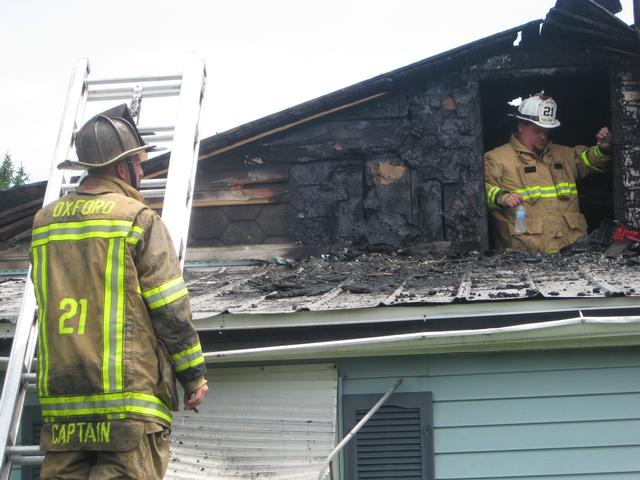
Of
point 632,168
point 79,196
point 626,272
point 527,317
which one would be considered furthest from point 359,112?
point 79,196

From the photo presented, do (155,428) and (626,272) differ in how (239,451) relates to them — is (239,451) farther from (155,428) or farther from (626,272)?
(626,272)

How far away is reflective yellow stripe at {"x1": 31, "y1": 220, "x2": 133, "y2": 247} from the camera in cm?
336

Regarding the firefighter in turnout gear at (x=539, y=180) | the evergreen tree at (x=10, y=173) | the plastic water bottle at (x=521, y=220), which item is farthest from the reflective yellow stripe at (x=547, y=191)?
the evergreen tree at (x=10, y=173)

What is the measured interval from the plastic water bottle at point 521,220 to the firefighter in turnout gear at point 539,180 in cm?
3

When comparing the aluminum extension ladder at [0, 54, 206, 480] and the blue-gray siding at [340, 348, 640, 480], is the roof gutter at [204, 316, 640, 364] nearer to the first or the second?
the blue-gray siding at [340, 348, 640, 480]

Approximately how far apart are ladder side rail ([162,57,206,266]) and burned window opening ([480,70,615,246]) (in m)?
4.36

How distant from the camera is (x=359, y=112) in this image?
747 cm

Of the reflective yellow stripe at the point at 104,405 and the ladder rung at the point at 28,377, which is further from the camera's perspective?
the ladder rung at the point at 28,377

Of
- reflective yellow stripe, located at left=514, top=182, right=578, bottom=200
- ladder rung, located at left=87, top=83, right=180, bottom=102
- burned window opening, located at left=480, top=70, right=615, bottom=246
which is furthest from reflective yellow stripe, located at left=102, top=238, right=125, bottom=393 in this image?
burned window opening, located at left=480, top=70, right=615, bottom=246

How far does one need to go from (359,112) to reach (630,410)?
11.3 ft

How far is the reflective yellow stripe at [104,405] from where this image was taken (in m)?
3.25

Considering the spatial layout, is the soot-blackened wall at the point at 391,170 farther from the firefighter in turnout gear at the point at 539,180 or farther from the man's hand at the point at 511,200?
the firefighter in turnout gear at the point at 539,180

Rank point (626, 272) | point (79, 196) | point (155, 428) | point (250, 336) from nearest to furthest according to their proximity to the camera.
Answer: point (155, 428) → point (79, 196) → point (250, 336) → point (626, 272)

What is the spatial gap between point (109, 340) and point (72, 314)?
0.59ft
